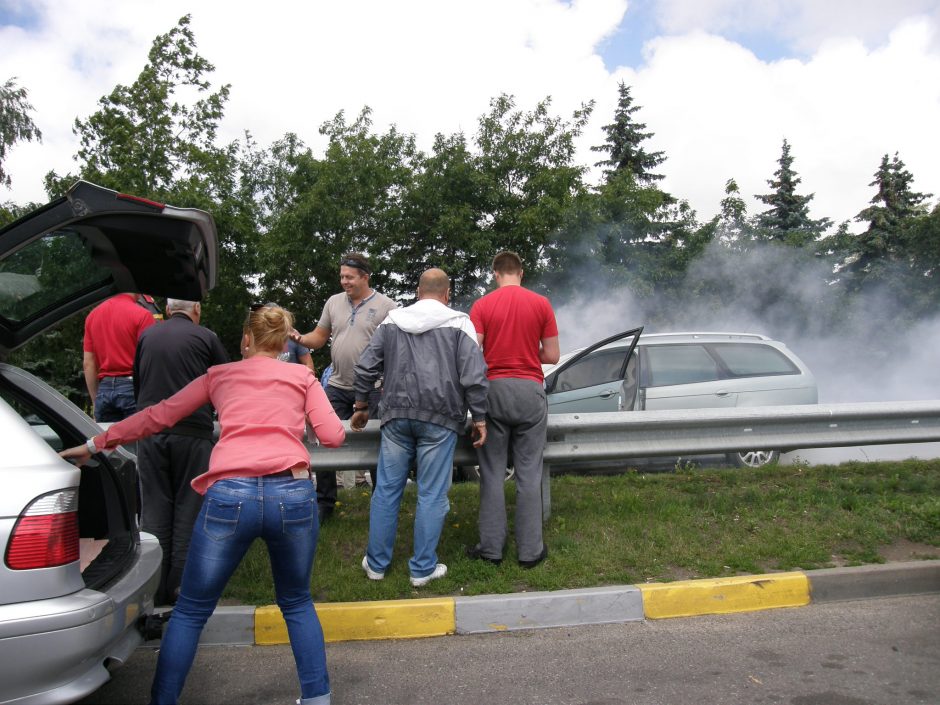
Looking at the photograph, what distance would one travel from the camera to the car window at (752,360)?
8.34m

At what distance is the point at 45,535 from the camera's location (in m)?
2.46

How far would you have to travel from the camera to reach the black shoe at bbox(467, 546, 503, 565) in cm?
456

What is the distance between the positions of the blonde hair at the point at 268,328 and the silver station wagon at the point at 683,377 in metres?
4.88

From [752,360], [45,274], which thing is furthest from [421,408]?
[752,360]

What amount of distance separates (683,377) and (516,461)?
13.5 feet

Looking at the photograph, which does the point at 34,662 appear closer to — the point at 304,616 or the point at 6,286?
the point at 304,616

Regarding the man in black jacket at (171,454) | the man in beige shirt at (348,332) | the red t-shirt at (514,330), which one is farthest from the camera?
the man in beige shirt at (348,332)

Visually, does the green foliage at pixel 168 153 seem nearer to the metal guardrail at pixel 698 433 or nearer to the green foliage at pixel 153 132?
the green foliage at pixel 153 132

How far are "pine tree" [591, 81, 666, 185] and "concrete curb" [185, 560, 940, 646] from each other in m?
27.2

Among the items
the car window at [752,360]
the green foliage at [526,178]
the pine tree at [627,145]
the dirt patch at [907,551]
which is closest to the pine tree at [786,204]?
the pine tree at [627,145]

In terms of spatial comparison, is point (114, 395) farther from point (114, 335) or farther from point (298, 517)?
point (298, 517)

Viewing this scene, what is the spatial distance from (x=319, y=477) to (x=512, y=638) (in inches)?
74.8

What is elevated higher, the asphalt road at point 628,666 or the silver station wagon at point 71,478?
the silver station wagon at point 71,478

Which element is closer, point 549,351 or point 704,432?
point 549,351
